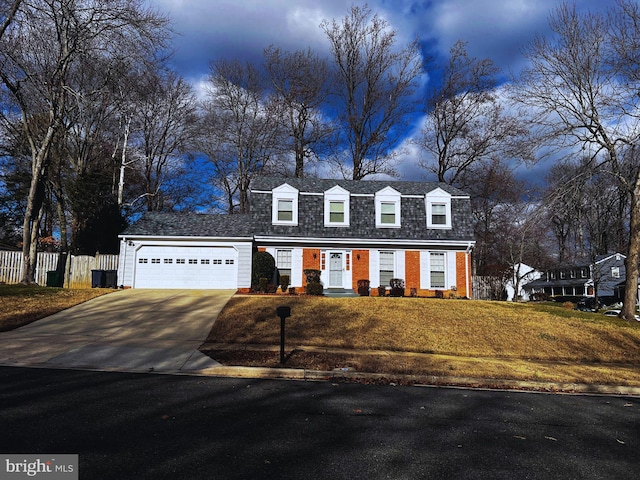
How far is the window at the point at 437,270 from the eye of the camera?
898 inches

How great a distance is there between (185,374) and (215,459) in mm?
4318

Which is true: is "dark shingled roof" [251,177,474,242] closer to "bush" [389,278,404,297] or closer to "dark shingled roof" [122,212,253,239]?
"dark shingled roof" [122,212,253,239]

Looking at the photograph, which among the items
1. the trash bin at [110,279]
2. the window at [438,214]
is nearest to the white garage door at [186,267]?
the trash bin at [110,279]

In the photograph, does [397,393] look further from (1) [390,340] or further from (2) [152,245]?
(2) [152,245]

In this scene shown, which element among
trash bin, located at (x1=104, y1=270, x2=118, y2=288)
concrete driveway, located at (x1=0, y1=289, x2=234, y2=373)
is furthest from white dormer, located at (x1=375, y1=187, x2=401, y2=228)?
trash bin, located at (x1=104, y1=270, x2=118, y2=288)

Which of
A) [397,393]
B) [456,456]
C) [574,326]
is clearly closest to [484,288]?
[574,326]

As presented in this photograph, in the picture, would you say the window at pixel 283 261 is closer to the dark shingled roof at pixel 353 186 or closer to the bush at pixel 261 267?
the bush at pixel 261 267

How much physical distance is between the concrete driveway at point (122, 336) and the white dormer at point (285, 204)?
Answer: 21.6 feet

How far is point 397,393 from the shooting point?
7422 millimetres

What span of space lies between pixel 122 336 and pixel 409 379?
24.4 ft

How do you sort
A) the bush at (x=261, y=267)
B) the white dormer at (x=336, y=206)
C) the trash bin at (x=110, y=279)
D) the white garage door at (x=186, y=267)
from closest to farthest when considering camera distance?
1. the bush at (x=261, y=267)
2. the trash bin at (x=110, y=279)
3. the white garage door at (x=186, y=267)
4. the white dormer at (x=336, y=206)

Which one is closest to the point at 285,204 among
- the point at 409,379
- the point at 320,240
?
the point at 320,240

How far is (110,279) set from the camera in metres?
21.2

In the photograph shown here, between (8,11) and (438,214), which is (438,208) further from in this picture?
(8,11)
